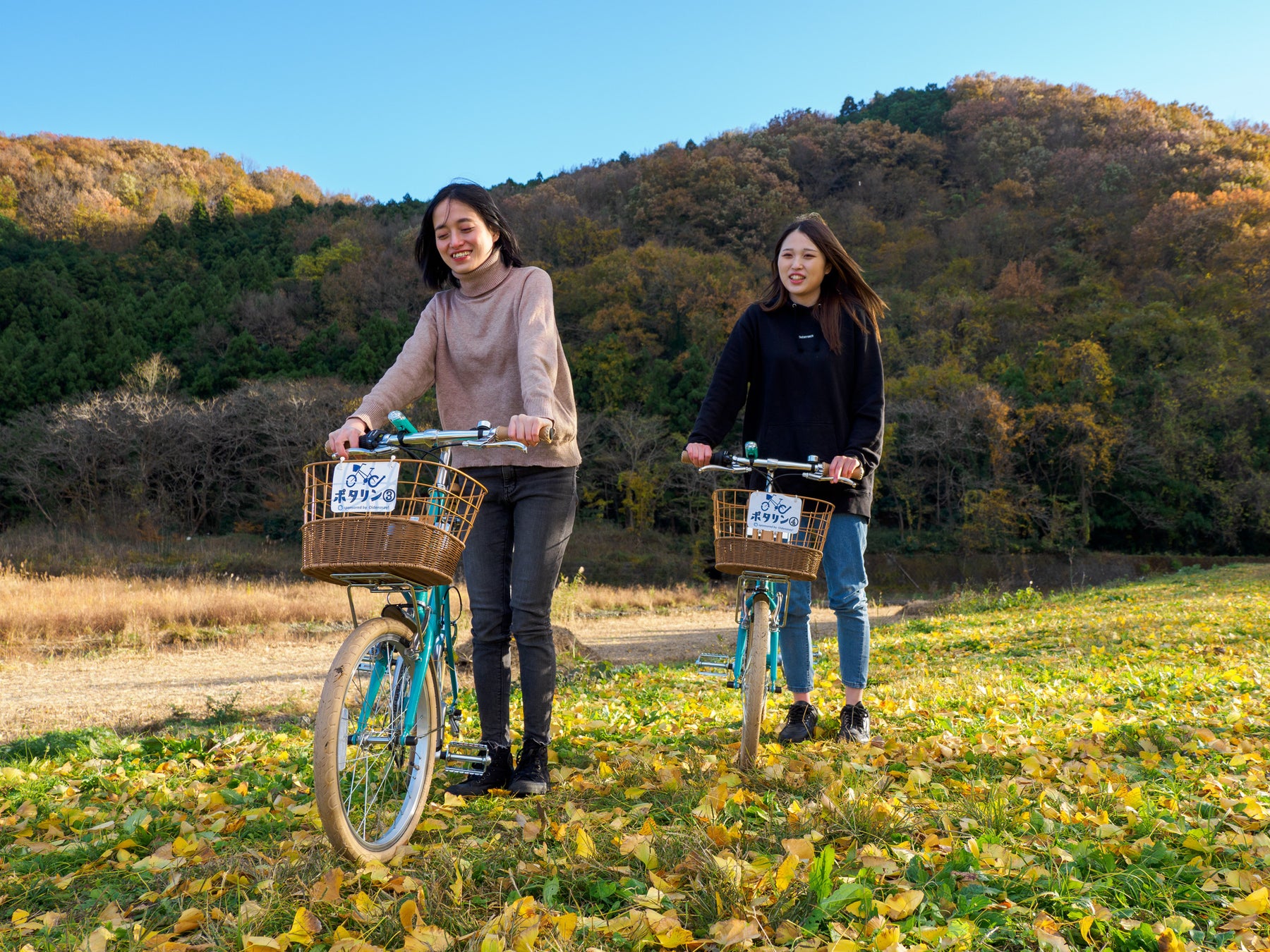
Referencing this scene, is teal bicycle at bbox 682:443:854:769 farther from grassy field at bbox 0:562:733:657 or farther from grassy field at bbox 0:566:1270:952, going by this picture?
grassy field at bbox 0:562:733:657

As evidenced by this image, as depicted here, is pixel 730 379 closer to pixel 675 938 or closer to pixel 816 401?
pixel 816 401

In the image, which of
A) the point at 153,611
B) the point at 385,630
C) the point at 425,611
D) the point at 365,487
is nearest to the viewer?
the point at 365,487

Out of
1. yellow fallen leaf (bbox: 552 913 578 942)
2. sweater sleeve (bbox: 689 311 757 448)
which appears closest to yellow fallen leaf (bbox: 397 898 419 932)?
yellow fallen leaf (bbox: 552 913 578 942)

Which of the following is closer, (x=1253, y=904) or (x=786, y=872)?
(x=1253, y=904)

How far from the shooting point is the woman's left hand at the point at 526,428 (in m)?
2.74

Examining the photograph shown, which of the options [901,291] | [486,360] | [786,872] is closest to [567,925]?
[786,872]

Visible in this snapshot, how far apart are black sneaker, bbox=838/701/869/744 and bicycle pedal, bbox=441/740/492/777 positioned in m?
1.53

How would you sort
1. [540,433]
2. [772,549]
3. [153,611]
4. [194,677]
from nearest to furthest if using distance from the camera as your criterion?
[540,433], [772,549], [194,677], [153,611]

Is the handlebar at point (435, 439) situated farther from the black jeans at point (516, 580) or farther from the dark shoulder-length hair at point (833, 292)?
the dark shoulder-length hair at point (833, 292)

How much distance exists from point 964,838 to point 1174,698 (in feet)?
9.15

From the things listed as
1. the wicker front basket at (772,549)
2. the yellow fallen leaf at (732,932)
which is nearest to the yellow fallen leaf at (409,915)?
the yellow fallen leaf at (732,932)

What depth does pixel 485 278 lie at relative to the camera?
3.38m

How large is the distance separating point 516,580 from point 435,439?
2.29ft

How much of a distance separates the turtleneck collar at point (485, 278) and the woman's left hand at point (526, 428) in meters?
0.83
